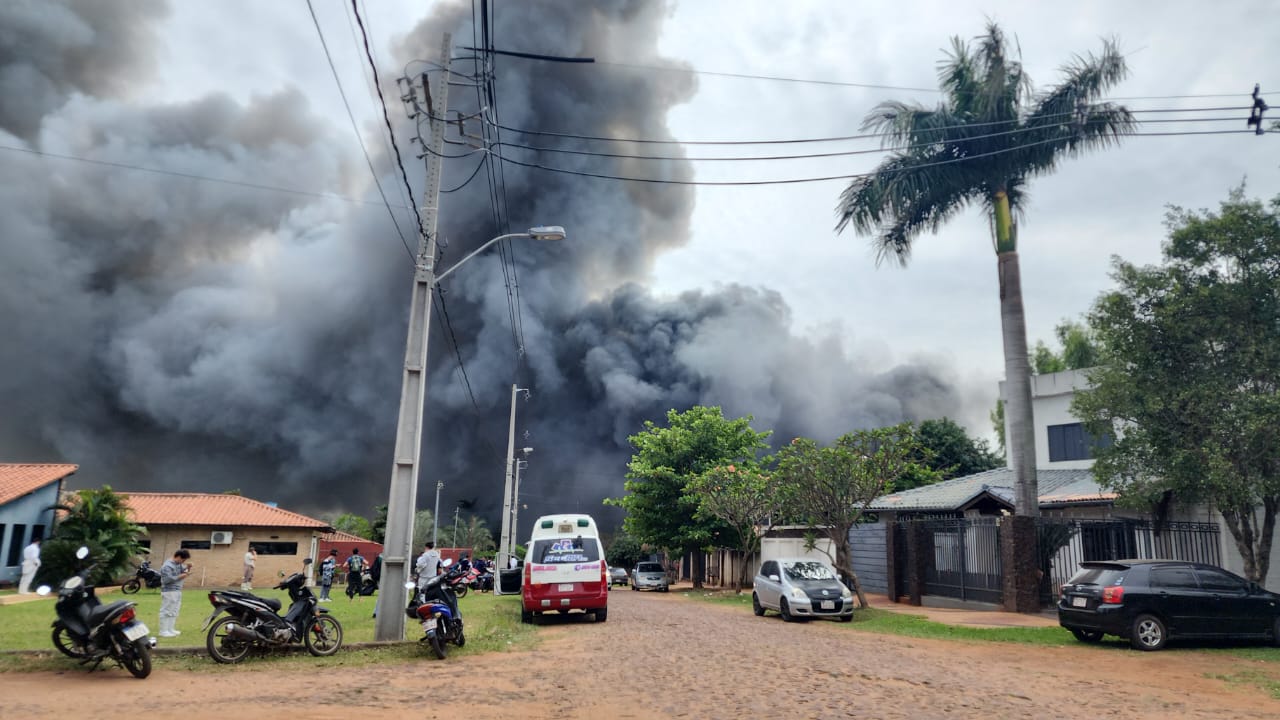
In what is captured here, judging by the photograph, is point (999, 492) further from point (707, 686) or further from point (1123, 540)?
point (707, 686)

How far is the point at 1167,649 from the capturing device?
13586mm

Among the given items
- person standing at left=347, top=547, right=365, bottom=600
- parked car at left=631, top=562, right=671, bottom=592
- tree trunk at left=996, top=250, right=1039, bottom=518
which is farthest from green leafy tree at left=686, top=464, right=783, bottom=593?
person standing at left=347, top=547, right=365, bottom=600

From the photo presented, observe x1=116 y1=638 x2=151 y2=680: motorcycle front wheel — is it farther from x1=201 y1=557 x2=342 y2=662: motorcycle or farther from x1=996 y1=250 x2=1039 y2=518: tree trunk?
x1=996 y1=250 x2=1039 y2=518: tree trunk

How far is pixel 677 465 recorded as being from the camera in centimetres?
3794

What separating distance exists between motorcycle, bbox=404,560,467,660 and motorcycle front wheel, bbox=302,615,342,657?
1018mm

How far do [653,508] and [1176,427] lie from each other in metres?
24.5

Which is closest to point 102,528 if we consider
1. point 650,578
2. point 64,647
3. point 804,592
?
point 64,647

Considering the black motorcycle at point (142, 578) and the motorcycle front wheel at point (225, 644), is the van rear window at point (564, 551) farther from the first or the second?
the black motorcycle at point (142, 578)

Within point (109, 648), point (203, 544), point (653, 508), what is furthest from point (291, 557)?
point (109, 648)

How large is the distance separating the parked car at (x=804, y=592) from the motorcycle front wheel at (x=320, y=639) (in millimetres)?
10611

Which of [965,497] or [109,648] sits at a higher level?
[965,497]

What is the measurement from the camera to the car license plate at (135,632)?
8.97 m

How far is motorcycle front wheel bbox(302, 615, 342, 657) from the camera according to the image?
11.0m

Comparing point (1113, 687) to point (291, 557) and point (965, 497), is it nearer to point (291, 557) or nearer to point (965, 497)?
point (965, 497)
